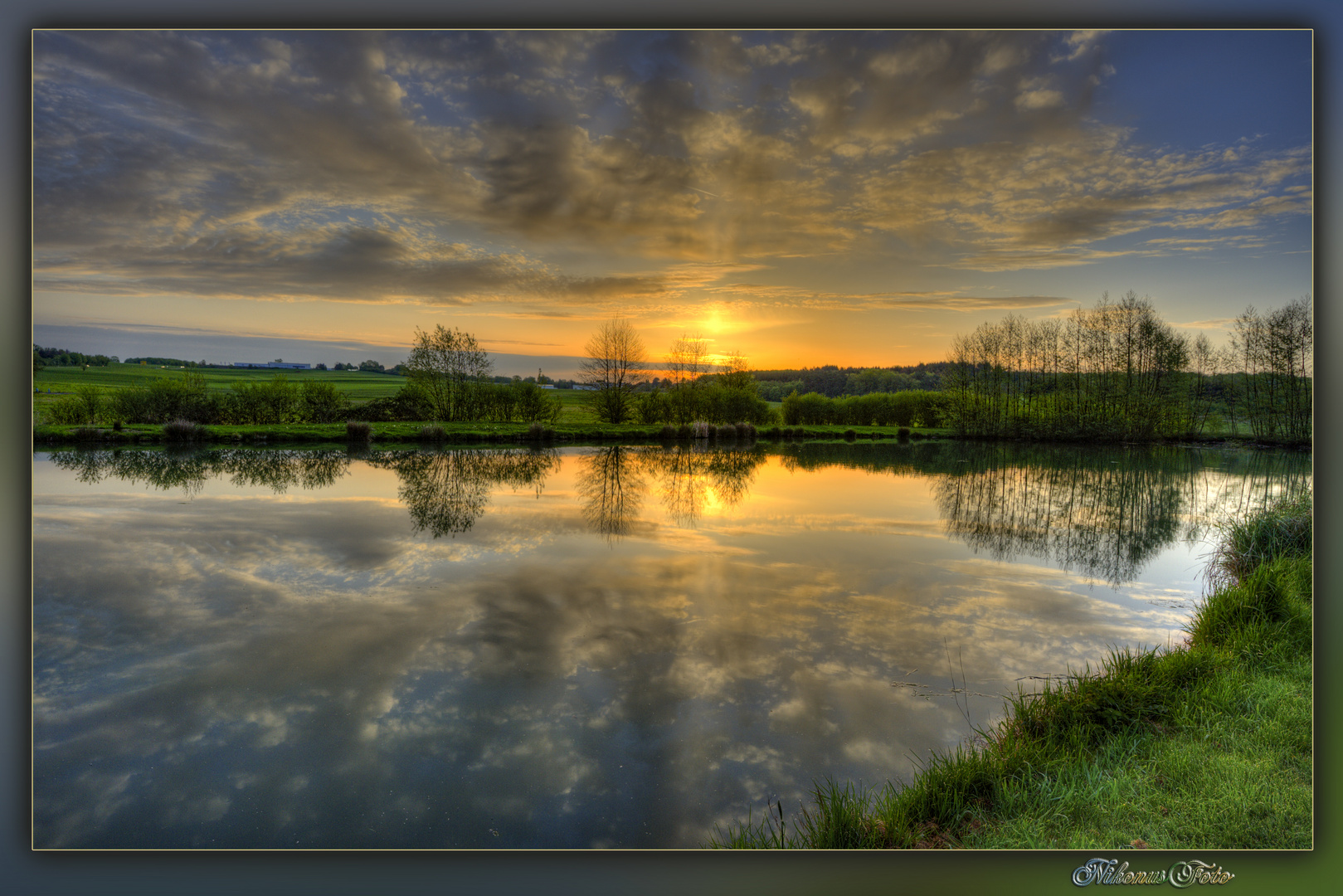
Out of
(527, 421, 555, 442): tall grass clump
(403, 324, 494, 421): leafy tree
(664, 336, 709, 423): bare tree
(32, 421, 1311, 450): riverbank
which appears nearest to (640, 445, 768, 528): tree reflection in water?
(32, 421, 1311, 450): riverbank

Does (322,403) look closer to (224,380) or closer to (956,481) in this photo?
(224,380)

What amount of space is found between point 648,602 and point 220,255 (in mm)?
5298

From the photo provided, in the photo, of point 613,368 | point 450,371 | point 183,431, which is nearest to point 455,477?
point 450,371

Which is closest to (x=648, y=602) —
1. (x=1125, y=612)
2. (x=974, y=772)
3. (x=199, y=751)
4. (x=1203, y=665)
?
(x=974, y=772)

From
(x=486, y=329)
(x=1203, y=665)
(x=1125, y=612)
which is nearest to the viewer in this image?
(x=1203, y=665)

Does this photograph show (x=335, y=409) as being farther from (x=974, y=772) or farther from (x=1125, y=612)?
(x=1125, y=612)

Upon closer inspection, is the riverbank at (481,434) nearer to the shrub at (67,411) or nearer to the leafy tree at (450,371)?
the leafy tree at (450,371)

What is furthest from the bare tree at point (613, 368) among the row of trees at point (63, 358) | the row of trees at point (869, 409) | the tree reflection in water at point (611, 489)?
the row of trees at point (63, 358)

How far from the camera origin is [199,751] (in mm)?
2596

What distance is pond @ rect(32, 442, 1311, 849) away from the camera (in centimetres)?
234

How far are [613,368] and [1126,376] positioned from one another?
7086 mm

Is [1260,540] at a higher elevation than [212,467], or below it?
below

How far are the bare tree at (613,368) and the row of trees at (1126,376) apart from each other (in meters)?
4.05

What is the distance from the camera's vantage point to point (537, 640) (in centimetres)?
360
